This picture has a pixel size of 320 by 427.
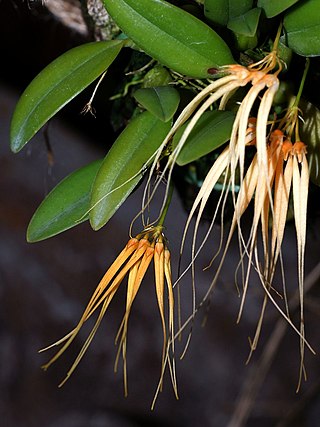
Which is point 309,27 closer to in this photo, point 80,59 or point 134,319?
point 80,59

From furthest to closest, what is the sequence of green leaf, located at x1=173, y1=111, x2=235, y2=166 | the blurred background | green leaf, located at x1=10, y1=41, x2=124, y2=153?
1. the blurred background
2. green leaf, located at x1=10, y1=41, x2=124, y2=153
3. green leaf, located at x1=173, y1=111, x2=235, y2=166

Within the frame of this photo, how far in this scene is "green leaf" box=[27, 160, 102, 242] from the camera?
734 mm

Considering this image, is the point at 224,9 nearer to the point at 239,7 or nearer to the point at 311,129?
the point at 239,7

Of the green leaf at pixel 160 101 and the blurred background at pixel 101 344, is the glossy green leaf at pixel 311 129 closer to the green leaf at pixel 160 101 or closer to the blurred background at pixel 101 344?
the green leaf at pixel 160 101

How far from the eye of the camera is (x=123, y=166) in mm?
672

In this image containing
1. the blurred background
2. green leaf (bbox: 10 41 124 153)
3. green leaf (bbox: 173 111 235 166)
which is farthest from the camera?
the blurred background

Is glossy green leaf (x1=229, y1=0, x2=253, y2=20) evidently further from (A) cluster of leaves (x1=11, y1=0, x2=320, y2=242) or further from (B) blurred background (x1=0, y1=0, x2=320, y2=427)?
(B) blurred background (x1=0, y1=0, x2=320, y2=427)

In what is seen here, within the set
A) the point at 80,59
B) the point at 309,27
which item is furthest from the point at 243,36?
the point at 80,59

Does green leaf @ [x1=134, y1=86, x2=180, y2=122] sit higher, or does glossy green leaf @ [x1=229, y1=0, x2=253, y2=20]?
glossy green leaf @ [x1=229, y1=0, x2=253, y2=20]

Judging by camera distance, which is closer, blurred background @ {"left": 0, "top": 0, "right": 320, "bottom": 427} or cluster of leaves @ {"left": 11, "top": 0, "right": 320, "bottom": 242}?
cluster of leaves @ {"left": 11, "top": 0, "right": 320, "bottom": 242}

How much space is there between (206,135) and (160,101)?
63mm

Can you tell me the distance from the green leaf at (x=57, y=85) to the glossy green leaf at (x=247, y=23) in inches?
5.3

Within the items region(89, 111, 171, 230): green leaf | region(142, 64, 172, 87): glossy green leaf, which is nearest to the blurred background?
region(142, 64, 172, 87): glossy green leaf

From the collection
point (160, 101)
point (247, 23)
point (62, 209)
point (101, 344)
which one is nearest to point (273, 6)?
point (247, 23)
